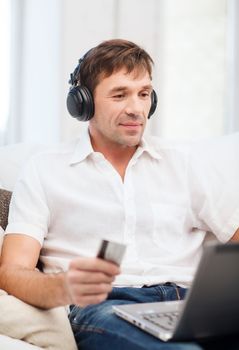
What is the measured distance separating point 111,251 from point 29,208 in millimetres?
593

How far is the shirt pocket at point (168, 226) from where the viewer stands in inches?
60.5

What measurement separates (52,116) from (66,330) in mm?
1272

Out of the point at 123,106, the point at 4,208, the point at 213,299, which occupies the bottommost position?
the point at 4,208

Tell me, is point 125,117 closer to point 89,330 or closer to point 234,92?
point 89,330

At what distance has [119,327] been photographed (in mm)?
1165

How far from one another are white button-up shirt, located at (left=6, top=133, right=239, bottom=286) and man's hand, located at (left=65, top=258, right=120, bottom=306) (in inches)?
16.7

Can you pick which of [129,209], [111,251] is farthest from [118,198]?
[111,251]

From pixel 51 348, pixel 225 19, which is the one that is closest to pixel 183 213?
pixel 51 348

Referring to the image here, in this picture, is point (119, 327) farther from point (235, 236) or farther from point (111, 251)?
point (235, 236)

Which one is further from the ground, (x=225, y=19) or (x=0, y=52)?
(x=225, y=19)

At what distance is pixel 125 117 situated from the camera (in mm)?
1549

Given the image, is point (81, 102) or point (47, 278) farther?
point (81, 102)

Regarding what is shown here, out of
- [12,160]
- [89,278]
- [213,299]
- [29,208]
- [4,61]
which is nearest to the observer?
[213,299]

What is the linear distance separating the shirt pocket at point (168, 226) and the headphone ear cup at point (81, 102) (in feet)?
0.98
